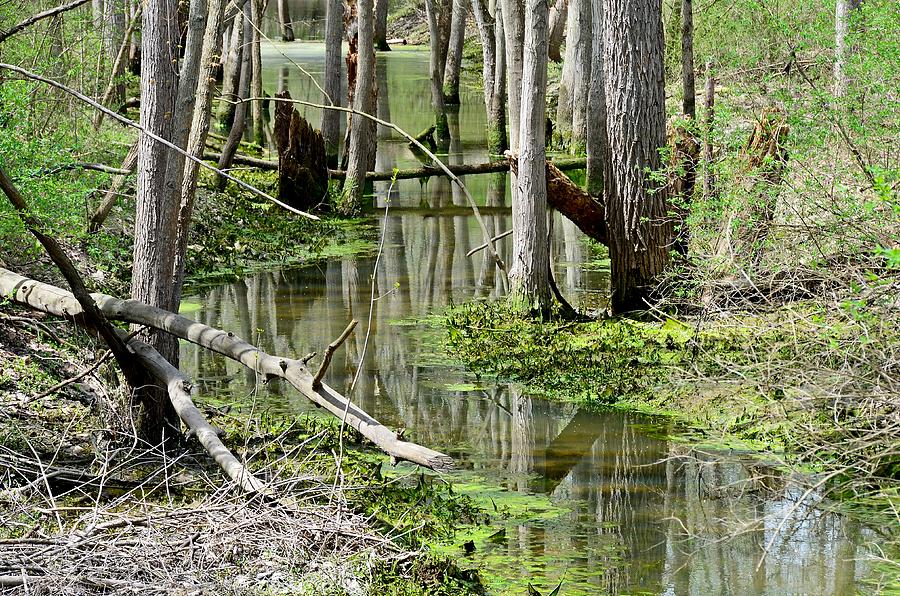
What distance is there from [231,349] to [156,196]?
1.18 m

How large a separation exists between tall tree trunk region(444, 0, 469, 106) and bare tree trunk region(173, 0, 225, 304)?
1697cm

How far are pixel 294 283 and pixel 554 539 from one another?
6618 millimetres

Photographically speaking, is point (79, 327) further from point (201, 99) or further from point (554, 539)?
point (554, 539)

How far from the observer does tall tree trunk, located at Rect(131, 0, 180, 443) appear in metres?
6.41

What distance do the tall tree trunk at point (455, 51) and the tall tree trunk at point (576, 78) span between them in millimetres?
5325

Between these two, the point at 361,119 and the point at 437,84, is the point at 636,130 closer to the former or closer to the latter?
the point at 361,119

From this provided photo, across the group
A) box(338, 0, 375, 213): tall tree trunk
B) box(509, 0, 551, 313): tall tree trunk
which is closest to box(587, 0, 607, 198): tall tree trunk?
box(338, 0, 375, 213): tall tree trunk

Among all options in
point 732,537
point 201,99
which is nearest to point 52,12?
point 201,99

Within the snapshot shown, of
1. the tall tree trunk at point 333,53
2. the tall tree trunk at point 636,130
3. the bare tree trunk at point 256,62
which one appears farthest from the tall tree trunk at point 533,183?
the tall tree trunk at point 333,53

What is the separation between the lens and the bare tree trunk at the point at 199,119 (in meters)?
6.96

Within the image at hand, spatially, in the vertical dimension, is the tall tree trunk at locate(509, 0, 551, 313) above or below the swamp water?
above

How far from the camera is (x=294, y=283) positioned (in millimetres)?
11836

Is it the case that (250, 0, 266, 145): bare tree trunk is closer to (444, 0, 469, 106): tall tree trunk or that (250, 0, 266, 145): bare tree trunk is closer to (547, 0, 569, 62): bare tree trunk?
(444, 0, 469, 106): tall tree trunk

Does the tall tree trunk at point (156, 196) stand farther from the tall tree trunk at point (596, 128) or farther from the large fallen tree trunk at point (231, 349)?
the tall tree trunk at point (596, 128)
